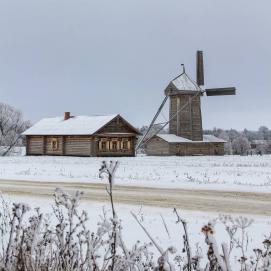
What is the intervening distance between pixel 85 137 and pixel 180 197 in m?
36.0

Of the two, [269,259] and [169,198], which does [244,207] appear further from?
[269,259]

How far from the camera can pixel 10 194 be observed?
44.7 ft

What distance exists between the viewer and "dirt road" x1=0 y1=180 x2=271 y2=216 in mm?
10875

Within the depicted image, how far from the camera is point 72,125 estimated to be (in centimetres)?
5050

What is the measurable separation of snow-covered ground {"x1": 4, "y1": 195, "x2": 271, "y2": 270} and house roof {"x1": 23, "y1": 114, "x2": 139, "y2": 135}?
36.6 m

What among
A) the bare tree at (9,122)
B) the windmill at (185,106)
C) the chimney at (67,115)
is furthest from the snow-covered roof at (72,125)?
the bare tree at (9,122)

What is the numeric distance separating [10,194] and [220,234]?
26.2 ft

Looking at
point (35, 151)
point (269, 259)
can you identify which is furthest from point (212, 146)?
point (269, 259)

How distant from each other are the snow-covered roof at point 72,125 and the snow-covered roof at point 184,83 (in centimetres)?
860

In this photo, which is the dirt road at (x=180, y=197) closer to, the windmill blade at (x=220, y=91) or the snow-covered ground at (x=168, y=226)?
the snow-covered ground at (x=168, y=226)

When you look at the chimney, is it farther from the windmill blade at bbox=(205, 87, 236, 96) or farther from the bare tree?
the windmill blade at bbox=(205, 87, 236, 96)

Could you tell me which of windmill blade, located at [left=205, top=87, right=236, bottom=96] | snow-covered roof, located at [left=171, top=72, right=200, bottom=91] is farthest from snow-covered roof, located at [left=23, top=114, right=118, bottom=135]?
windmill blade, located at [left=205, top=87, right=236, bottom=96]

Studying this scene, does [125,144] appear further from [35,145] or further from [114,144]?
[35,145]

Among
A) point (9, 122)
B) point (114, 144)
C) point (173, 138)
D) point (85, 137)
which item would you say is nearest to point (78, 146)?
point (85, 137)
